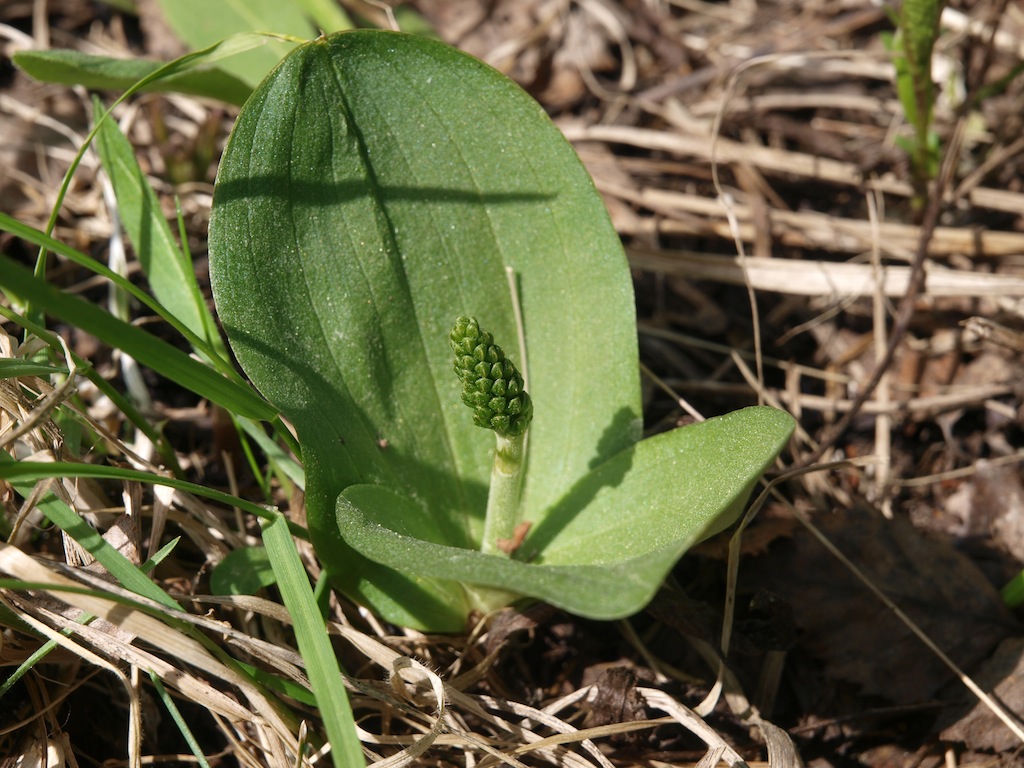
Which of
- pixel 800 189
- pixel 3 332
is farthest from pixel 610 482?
pixel 800 189

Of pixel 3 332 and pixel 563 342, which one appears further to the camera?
pixel 563 342

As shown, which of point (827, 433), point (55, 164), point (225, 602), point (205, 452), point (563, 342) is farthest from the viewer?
point (55, 164)

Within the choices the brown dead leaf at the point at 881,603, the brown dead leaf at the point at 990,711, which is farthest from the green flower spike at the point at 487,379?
the brown dead leaf at the point at 990,711

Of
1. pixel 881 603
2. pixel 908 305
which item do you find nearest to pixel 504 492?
pixel 881 603

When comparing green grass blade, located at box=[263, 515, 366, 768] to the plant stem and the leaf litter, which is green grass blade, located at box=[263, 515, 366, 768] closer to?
the leaf litter

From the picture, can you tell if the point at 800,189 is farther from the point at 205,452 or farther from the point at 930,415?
the point at 205,452

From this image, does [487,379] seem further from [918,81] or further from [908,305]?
[918,81]
